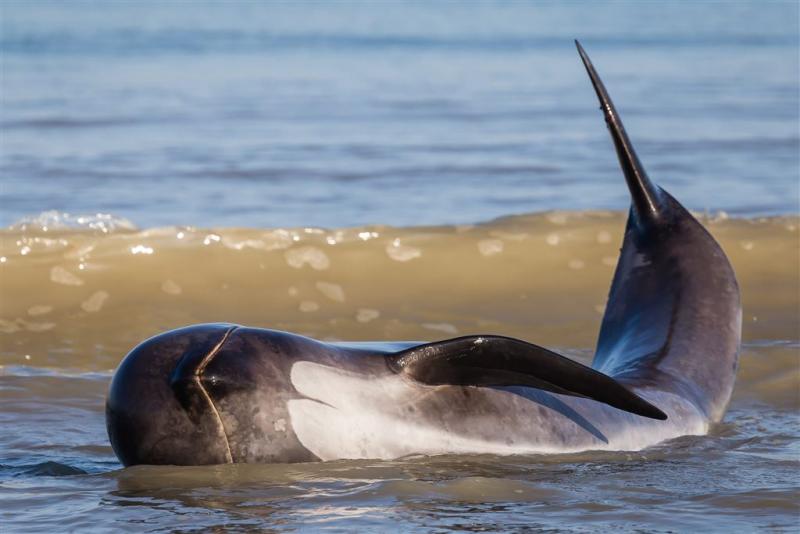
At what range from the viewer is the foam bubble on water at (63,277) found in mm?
7949

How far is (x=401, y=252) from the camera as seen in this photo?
8.52 m

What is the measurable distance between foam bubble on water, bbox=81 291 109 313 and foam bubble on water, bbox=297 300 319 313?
39.4 inches

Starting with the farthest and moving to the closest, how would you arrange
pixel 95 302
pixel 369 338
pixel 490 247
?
pixel 490 247
pixel 95 302
pixel 369 338

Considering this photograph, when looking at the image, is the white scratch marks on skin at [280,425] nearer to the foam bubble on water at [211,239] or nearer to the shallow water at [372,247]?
the shallow water at [372,247]

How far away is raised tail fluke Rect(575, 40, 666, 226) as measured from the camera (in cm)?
582

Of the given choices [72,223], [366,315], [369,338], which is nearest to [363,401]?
[369,338]

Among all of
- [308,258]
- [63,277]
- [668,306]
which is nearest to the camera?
[668,306]

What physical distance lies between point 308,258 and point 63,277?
4.34 feet

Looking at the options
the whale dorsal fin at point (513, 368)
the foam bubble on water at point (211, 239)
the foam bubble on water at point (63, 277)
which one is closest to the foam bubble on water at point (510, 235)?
the foam bubble on water at point (211, 239)

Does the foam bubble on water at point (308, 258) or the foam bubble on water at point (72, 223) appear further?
the foam bubble on water at point (72, 223)

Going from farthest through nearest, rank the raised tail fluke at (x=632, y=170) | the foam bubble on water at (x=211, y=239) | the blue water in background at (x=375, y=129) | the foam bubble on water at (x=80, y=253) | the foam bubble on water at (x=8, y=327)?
the blue water in background at (x=375, y=129) < the foam bubble on water at (x=211, y=239) < the foam bubble on water at (x=80, y=253) < the foam bubble on water at (x=8, y=327) < the raised tail fluke at (x=632, y=170)

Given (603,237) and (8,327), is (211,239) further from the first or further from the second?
(603,237)

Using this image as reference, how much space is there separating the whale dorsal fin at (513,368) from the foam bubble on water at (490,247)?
4.03m

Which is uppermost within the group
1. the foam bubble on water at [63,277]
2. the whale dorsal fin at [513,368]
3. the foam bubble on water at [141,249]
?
the foam bubble on water at [141,249]
